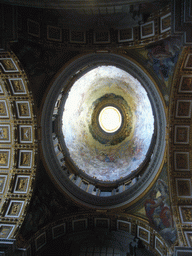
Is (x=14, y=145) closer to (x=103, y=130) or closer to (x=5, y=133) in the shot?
(x=5, y=133)

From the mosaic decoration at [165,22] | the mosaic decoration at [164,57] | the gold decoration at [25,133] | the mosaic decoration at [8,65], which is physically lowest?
the gold decoration at [25,133]

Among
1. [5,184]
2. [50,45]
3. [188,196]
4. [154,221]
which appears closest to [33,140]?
[5,184]

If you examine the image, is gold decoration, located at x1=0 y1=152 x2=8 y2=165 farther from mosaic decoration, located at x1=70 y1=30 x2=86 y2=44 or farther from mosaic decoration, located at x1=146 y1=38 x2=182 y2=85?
mosaic decoration, located at x1=146 y1=38 x2=182 y2=85

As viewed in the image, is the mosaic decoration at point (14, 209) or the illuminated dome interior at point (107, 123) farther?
the illuminated dome interior at point (107, 123)

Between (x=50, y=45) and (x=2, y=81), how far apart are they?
10.0ft

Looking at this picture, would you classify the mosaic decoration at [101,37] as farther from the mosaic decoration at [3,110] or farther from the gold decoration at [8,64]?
the mosaic decoration at [3,110]

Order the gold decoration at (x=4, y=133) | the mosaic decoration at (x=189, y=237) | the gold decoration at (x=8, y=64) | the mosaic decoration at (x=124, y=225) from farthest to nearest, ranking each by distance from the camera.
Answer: the mosaic decoration at (x=124, y=225), the gold decoration at (x=4, y=133), the gold decoration at (x=8, y=64), the mosaic decoration at (x=189, y=237)

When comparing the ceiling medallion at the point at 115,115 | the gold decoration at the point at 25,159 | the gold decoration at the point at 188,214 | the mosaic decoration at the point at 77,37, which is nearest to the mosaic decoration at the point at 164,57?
the mosaic decoration at the point at 77,37

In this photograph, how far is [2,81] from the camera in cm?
A: 1296

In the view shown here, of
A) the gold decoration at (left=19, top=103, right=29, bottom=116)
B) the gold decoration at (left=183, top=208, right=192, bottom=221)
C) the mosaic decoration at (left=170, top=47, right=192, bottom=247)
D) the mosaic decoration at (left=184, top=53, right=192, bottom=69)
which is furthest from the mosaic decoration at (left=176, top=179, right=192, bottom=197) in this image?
the gold decoration at (left=19, top=103, right=29, bottom=116)

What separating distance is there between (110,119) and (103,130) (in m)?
1.18

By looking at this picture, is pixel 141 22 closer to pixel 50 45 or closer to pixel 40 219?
pixel 50 45

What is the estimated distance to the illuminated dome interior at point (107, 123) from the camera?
1797cm

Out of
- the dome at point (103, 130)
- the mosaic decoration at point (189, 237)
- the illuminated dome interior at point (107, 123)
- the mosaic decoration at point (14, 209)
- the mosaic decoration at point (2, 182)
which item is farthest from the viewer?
→ the illuminated dome interior at point (107, 123)
